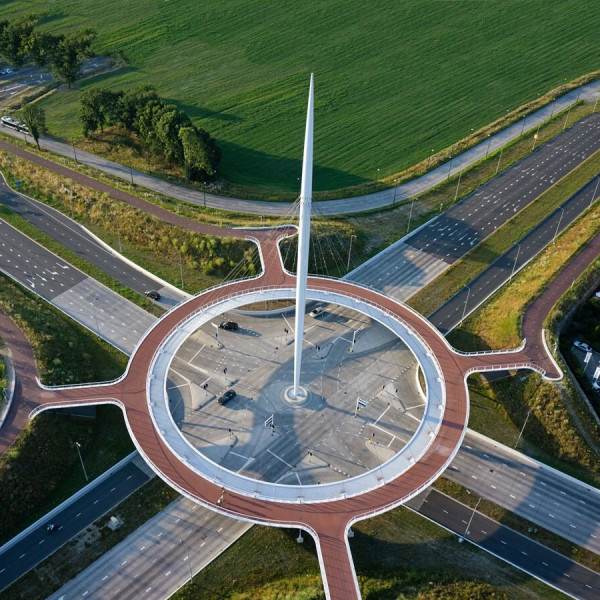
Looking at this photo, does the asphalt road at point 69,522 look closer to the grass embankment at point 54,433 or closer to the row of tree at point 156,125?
the grass embankment at point 54,433

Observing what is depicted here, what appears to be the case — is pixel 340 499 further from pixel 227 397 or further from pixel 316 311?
pixel 316 311

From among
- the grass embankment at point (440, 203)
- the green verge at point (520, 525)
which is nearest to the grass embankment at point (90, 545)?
the green verge at point (520, 525)

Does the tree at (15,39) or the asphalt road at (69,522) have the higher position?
the tree at (15,39)

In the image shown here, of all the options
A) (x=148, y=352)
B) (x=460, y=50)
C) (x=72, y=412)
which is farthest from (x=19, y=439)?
(x=460, y=50)

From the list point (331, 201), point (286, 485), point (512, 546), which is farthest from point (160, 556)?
point (331, 201)

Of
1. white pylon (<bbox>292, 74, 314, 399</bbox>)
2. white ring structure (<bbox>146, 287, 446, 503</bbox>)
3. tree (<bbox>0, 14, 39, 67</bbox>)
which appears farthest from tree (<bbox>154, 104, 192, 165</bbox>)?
tree (<bbox>0, 14, 39, 67</bbox>)
